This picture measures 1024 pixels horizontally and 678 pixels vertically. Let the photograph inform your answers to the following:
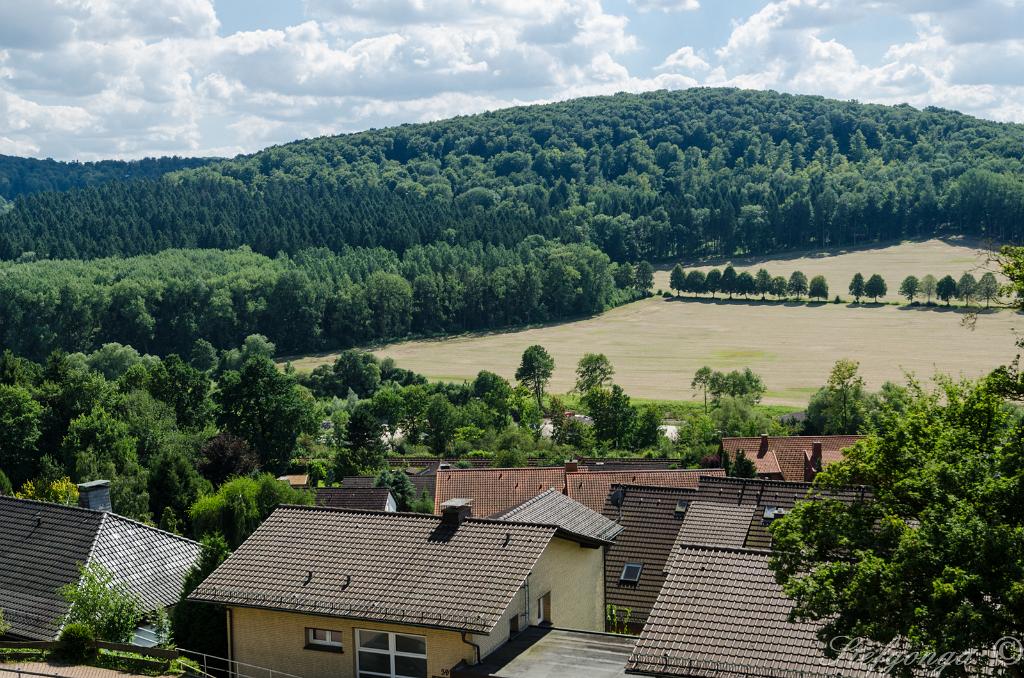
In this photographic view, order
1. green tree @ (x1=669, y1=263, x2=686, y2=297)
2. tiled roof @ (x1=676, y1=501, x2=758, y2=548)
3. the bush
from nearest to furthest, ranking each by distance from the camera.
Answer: the bush, tiled roof @ (x1=676, y1=501, x2=758, y2=548), green tree @ (x1=669, y1=263, x2=686, y2=297)

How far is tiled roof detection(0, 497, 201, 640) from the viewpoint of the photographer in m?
23.6

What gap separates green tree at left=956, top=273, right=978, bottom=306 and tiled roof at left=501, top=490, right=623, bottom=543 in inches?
4493

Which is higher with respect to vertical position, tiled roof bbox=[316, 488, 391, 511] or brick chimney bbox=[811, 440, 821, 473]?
tiled roof bbox=[316, 488, 391, 511]

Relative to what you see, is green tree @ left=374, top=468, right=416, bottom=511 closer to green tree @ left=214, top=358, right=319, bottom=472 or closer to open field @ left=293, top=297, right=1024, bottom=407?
green tree @ left=214, top=358, right=319, bottom=472

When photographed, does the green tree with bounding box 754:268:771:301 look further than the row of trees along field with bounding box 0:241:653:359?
Yes

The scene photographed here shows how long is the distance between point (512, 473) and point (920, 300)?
340 ft

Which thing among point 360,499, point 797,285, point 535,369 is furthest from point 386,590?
point 797,285

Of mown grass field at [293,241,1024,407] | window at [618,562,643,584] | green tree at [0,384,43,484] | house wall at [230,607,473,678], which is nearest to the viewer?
house wall at [230,607,473,678]

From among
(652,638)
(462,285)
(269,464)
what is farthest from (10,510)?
(462,285)

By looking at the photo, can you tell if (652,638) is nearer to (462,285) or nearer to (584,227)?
(462,285)

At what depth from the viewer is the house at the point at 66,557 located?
23.4 m

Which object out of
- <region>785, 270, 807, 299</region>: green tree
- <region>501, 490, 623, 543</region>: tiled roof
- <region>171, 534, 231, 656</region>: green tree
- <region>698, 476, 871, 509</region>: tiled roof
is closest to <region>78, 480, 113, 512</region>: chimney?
<region>171, 534, 231, 656</region>: green tree

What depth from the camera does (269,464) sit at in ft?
239

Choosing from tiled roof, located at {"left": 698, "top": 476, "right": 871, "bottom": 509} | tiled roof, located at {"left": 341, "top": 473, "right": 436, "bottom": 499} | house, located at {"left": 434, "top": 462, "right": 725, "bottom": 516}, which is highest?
tiled roof, located at {"left": 698, "top": 476, "right": 871, "bottom": 509}
